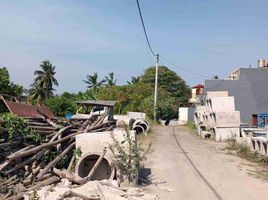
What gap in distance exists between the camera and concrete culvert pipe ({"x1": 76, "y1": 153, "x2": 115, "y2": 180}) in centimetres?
1062

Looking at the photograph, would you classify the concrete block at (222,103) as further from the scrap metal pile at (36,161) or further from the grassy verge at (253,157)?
the scrap metal pile at (36,161)

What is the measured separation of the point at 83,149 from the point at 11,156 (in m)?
1.94

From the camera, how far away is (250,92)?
40.7 metres

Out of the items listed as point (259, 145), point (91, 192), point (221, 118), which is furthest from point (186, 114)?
point (91, 192)

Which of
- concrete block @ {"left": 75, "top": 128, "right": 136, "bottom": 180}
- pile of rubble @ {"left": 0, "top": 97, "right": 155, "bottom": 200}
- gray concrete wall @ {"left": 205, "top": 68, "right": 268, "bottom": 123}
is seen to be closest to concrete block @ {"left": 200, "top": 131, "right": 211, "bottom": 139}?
pile of rubble @ {"left": 0, "top": 97, "right": 155, "bottom": 200}

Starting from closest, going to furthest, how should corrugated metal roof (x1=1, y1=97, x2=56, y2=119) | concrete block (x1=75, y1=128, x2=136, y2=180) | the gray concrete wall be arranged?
concrete block (x1=75, y1=128, x2=136, y2=180), corrugated metal roof (x1=1, y1=97, x2=56, y2=119), the gray concrete wall

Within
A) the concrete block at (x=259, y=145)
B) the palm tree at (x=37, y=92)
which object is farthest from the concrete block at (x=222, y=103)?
the palm tree at (x=37, y=92)

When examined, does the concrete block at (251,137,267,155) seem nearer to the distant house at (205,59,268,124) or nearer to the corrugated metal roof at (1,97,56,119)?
the corrugated metal roof at (1,97,56,119)

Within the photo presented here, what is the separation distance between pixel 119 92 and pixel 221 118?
2525 centimetres

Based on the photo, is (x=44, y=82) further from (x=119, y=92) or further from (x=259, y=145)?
(x=259, y=145)

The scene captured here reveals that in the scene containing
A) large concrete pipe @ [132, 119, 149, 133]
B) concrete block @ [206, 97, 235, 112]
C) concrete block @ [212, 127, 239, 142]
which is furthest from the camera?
large concrete pipe @ [132, 119, 149, 133]

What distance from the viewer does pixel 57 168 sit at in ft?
36.9

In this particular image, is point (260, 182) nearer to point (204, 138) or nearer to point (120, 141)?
point (120, 141)

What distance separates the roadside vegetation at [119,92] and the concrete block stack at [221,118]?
464 inches
